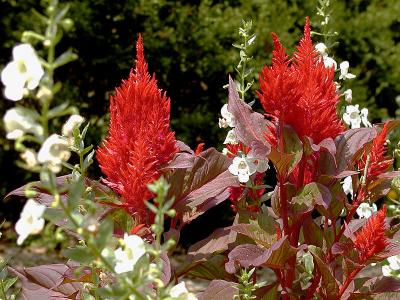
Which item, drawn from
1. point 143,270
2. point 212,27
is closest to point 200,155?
point 143,270

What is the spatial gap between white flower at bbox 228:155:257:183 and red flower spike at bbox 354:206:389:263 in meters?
0.32

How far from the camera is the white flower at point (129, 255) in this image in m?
1.32

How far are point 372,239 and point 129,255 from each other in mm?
661

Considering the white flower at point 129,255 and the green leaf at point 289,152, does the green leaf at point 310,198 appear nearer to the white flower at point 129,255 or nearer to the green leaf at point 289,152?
the green leaf at point 289,152

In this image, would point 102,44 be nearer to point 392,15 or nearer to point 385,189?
point 392,15

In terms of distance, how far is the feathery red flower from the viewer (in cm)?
183

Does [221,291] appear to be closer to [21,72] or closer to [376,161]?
[376,161]

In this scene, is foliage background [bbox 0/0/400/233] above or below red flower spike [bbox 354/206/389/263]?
above

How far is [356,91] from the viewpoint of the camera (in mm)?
5414

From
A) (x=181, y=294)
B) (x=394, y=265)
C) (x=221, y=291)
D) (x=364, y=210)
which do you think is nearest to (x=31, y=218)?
(x=181, y=294)

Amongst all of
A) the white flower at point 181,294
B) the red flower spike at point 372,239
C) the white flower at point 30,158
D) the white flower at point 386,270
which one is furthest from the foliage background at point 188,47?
the white flower at point 30,158

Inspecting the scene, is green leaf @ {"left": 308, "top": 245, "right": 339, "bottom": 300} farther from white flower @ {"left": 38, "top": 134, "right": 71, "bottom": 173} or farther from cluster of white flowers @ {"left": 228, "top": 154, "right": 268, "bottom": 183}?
white flower @ {"left": 38, "top": 134, "right": 71, "bottom": 173}

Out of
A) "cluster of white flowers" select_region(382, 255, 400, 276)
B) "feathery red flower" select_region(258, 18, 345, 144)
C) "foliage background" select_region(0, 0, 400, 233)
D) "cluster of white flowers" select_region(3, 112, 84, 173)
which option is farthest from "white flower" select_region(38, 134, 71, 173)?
"foliage background" select_region(0, 0, 400, 233)

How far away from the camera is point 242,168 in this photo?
2.02 meters
